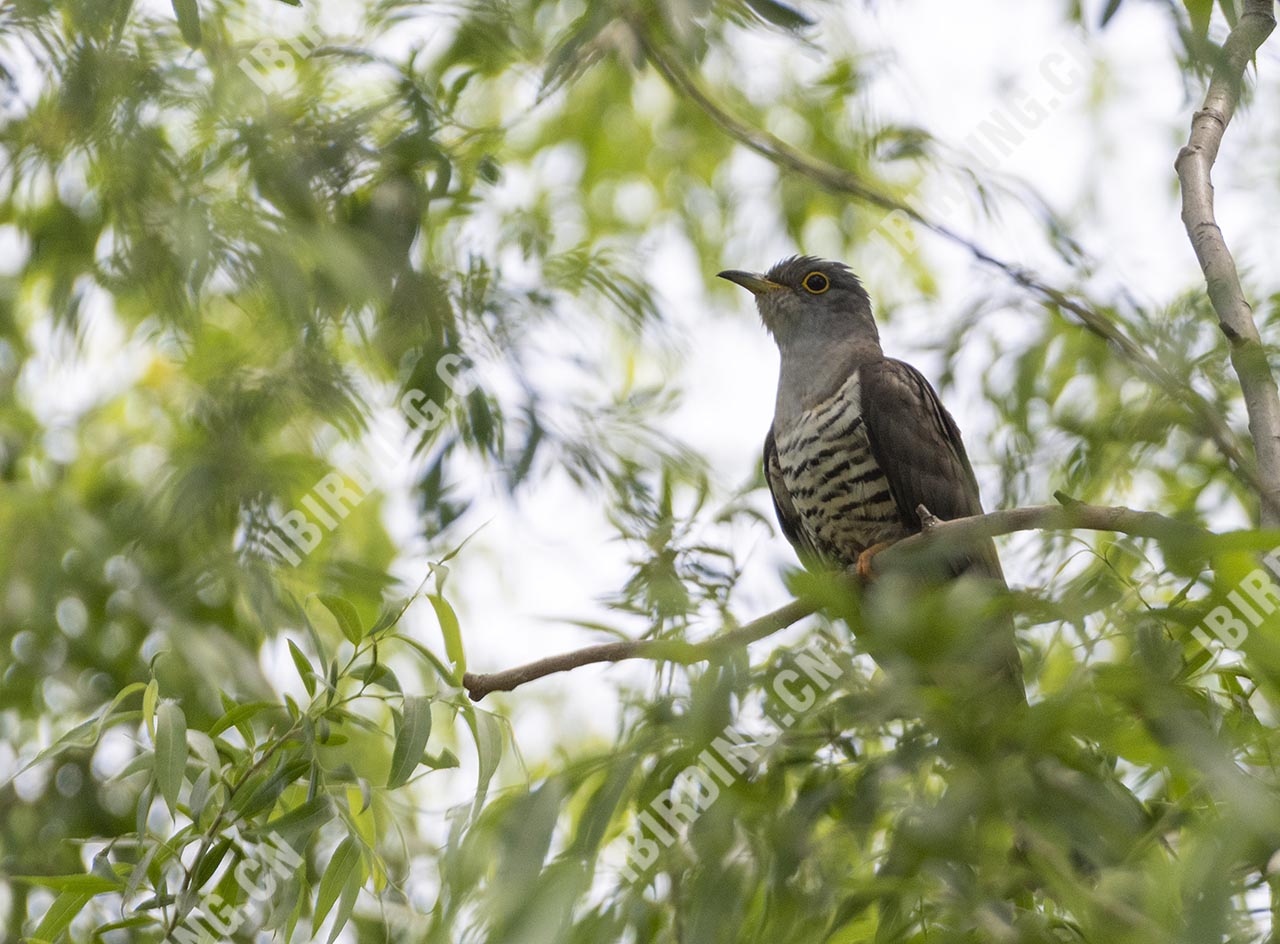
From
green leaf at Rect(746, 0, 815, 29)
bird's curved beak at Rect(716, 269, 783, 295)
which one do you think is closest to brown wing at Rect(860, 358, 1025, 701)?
bird's curved beak at Rect(716, 269, 783, 295)

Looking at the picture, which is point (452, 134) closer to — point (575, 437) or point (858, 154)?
point (575, 437)

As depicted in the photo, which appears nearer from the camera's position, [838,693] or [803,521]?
[838,693]

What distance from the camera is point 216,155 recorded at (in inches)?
139

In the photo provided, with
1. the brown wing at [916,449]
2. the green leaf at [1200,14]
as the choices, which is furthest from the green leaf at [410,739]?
the brown wing at [916,449]

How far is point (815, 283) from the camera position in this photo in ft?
15.8

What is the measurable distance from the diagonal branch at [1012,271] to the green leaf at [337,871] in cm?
167

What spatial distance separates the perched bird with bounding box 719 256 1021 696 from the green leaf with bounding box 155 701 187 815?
6.50ft

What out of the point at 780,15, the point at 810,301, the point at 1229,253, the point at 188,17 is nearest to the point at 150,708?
the point at 188,17

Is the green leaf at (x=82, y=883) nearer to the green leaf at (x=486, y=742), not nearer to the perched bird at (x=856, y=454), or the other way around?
the green leaf at (x=486, y=742)

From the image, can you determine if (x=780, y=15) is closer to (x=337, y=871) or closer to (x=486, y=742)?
(x=486, y=742)

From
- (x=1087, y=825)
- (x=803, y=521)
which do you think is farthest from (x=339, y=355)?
(x=1087, y=825)

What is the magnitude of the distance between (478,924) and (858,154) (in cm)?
371

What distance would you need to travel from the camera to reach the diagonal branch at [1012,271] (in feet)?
8.12

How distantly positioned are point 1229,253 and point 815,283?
257cm
